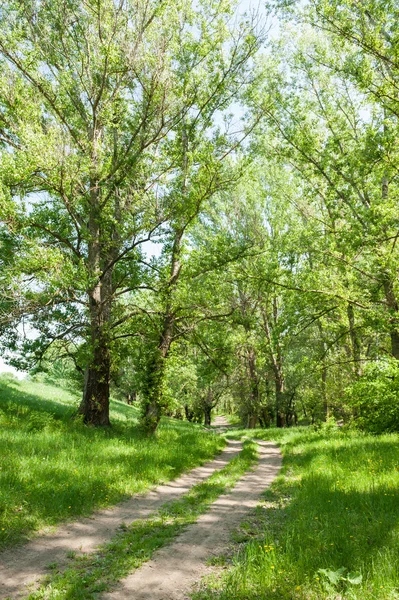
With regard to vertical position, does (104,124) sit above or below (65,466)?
above

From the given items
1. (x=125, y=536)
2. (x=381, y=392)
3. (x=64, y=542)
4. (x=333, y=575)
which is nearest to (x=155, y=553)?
(x=125, y=536)

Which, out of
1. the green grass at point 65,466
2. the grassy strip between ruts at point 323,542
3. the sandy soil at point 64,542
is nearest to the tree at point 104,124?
the green grass at point 65,466

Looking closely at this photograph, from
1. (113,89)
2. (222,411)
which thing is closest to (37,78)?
(113,89)

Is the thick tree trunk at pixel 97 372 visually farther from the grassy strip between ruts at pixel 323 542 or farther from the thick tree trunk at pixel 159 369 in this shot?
the grassy strip between ruts at pixel 323 542

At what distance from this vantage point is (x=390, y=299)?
1461 centimetres

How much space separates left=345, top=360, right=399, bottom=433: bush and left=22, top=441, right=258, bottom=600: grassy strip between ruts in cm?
599

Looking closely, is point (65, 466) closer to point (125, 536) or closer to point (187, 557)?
point (125, 536)

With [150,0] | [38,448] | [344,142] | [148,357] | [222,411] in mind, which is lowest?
[222,411]

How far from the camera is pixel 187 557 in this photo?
5.14m

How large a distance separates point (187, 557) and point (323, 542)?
1794 mm

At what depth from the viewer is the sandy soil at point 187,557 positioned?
13.9 ft

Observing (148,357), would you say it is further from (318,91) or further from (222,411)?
(222,411)

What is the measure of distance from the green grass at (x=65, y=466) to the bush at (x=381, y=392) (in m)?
5.80

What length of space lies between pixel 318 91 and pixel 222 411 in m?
95.9
